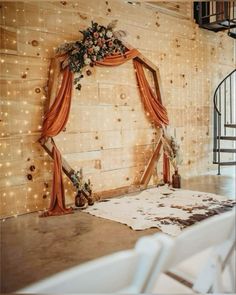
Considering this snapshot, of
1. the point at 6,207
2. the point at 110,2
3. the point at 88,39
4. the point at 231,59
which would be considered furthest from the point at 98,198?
the point at 231,59

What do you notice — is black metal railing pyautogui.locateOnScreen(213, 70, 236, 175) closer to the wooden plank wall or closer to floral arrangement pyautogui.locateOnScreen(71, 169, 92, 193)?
the wooden plank wall

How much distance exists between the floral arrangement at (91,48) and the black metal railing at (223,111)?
298 centimetres

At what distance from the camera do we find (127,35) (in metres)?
5.40

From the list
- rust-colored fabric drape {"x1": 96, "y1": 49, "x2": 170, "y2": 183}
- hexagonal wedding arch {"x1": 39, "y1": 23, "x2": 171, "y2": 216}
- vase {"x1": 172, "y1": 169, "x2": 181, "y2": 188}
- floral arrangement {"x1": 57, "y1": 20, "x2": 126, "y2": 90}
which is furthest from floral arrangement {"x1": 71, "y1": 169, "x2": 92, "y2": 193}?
rust-colored fabric drape {"x1": 96, "y1": 49, "x2": 170, "y2": 183}

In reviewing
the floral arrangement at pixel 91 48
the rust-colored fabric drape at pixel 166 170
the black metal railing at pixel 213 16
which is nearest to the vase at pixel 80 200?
the floral arrangement at pixel 91 48

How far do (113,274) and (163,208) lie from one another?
3488mm

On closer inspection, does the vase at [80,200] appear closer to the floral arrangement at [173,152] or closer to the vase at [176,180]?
the vase at [176,180]

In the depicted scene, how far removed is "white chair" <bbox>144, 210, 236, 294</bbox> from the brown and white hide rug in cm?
180

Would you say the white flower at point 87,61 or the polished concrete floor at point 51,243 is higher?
the white flower at point 87,61

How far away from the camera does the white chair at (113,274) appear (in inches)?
31.9

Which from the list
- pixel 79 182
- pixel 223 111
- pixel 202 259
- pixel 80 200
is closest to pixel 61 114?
pixel 79 182

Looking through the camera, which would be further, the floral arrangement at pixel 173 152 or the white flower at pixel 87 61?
the floral arrangement at pixel 173 152

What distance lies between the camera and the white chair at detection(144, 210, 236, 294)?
3.34 ft

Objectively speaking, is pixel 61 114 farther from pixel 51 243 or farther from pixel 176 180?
pixel 176 180
